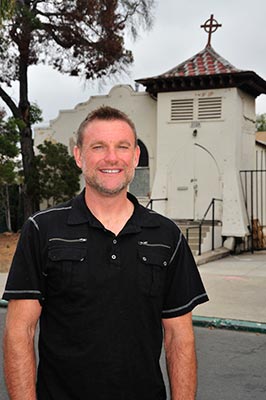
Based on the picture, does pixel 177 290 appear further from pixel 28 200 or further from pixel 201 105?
pixel 28 200

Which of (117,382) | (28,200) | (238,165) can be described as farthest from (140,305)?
(28,200)

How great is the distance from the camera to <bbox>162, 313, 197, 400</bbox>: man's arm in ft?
7.76

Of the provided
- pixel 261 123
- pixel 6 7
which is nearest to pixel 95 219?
pixel 6 7

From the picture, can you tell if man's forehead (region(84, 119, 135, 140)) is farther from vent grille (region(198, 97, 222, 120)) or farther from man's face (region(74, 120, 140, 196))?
vent grille (region(198, 97, 222, 120))

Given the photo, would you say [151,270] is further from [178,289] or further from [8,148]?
[8,148]

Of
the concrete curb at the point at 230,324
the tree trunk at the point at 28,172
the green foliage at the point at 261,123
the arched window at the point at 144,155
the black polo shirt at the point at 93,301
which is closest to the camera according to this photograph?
the black polo shirt at the point at 93,301

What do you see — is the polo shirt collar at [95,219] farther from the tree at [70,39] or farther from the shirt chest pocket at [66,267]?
the tree at [70,39]

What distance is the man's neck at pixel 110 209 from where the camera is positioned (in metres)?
2.35

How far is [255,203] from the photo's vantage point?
1725cm

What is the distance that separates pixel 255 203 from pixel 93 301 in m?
15.6

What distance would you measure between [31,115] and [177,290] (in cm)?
1821

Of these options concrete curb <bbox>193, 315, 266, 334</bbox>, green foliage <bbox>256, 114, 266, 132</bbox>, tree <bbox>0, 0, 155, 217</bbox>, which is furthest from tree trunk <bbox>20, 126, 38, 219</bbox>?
green foliage <bbox>256, 114, 266, 132</bbox>

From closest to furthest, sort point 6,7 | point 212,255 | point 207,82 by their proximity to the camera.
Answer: point 6,7
point 212,255
point 207,82

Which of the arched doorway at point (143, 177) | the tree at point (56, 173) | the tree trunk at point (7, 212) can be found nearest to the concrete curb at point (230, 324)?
the arched doorway at point (143, 177)
